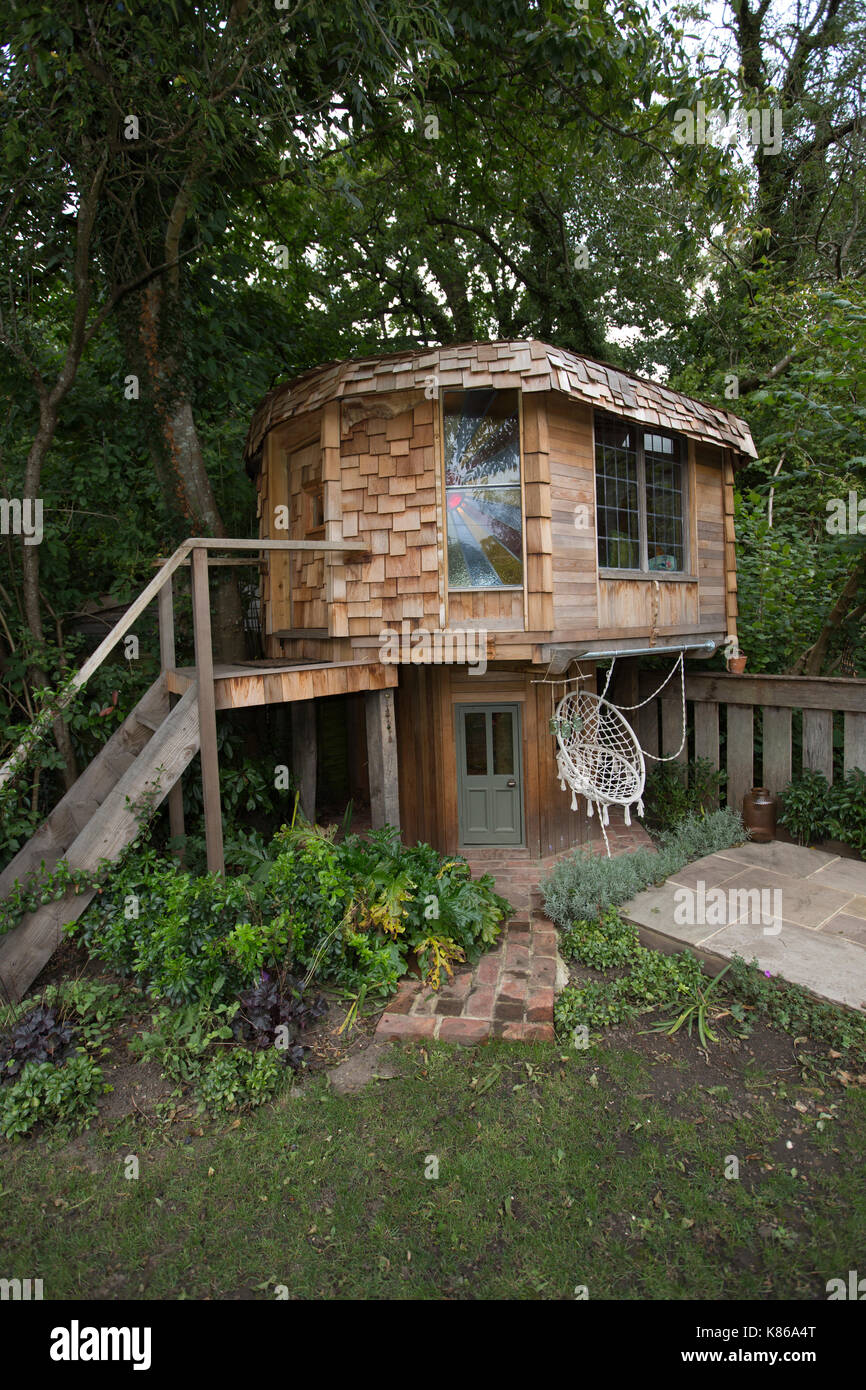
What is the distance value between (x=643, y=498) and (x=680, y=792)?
3121 millimetres

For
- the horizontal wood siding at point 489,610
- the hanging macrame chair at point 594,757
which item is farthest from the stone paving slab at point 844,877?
the horizontal wood siding at point 489,610

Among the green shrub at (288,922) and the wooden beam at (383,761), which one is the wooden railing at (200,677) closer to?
the green shrub at (288,922)

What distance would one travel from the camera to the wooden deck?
182 inches

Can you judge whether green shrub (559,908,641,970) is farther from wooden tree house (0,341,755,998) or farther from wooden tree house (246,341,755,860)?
wooden tree house (246,341,755,860)

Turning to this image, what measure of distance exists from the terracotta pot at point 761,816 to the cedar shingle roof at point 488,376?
360 centimetres

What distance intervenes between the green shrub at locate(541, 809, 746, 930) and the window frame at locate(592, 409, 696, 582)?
2.44 meters

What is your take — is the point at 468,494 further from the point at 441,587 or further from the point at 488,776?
the point at 488,776

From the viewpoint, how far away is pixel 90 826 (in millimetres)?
4262

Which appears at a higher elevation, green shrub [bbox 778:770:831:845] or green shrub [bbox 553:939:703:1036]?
green shrub [bbox 778:770:831:845]

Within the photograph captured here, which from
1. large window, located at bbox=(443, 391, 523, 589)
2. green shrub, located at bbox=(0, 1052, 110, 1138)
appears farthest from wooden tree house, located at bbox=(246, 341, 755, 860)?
green shrub, located at bbox=(0, 1052, 110, 1138)

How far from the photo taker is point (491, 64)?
655 cm

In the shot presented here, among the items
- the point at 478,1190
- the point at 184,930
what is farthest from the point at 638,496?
the point at 478,1190

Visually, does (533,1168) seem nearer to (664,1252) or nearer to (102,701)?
(664,1252)

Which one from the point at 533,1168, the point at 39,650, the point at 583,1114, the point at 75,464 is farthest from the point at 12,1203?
the point at 75,464
